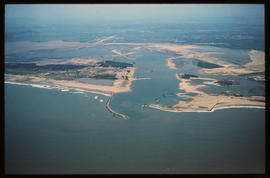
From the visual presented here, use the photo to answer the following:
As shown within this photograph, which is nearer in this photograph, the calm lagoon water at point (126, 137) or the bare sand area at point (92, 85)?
the calm lagoon water at point (126, 137)

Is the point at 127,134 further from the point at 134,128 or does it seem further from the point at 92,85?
the point at 92,85

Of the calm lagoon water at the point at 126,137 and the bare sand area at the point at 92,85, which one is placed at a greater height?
the bare sand area at the point at 92,85

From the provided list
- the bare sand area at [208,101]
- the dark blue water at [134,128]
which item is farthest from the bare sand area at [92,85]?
the bare sand area at [208,101]

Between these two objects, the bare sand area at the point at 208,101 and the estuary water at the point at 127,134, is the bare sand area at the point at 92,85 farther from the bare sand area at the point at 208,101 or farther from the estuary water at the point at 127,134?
the bare sand area at the point at 208,101

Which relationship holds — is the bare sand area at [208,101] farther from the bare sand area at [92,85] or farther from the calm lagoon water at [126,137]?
the bare sand area at [92,85]

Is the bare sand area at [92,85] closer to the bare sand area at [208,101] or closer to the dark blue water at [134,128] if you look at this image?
the dark blue water at [134,128]

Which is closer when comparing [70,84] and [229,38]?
[70,84]

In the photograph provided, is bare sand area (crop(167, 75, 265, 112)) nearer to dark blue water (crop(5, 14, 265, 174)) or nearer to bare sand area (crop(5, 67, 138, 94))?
dark blue water (crop(5, 14, 265, 174))

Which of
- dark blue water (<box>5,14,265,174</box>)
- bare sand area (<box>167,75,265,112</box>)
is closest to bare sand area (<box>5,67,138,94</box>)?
dark blue water (<box>5,14,265,174</box>)

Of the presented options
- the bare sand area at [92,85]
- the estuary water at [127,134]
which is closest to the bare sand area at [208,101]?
the estuary water at [127,134]

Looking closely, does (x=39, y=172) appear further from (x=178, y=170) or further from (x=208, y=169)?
(x=208, y=169)

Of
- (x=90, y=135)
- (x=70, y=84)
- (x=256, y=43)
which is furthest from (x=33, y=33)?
(x=256, y=43)
